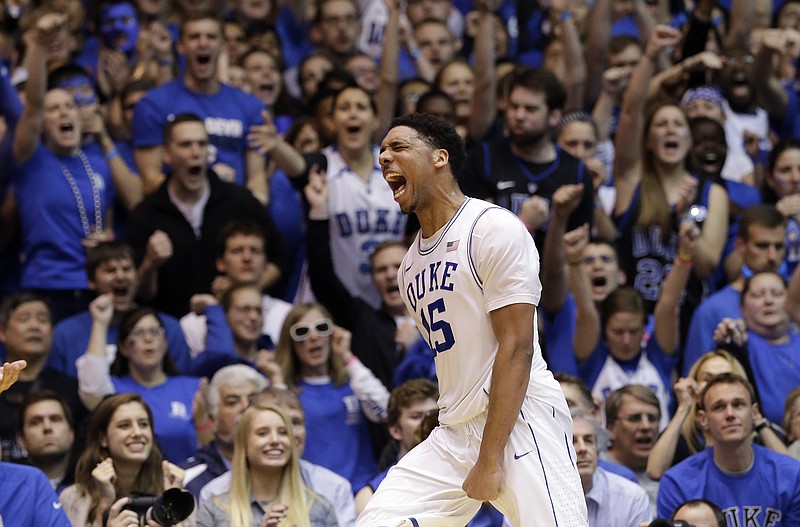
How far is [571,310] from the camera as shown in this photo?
356 inches

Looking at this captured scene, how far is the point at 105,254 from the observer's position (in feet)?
29.1

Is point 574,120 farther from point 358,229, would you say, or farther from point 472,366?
point 472,366

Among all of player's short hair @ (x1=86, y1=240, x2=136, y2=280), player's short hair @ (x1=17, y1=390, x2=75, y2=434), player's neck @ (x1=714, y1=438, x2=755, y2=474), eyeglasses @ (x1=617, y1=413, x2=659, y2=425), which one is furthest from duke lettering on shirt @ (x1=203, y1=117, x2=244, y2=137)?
player's neck @ (x1=714, y1=438, x2=755, y2=474)

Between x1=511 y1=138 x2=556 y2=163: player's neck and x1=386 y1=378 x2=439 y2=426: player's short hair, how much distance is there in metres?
1.90

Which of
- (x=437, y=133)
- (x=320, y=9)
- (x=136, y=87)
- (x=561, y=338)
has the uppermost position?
(x=320, y=9)

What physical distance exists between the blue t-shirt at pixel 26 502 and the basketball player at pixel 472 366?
5.58 ft

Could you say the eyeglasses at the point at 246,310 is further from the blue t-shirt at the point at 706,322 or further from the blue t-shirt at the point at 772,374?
the blue t-shirt at the point at 772,374

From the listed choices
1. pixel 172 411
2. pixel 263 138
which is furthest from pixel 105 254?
pixel 263 138

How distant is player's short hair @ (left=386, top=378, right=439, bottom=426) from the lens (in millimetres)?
7723

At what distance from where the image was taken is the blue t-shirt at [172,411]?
26.9 ft

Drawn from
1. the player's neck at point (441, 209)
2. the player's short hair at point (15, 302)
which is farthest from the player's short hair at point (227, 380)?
the player's neck at point (441, 209)

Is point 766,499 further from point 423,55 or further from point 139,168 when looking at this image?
point 423,55

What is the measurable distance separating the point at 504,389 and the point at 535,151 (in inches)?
162

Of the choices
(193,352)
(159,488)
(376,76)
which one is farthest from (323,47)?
(159,488)
